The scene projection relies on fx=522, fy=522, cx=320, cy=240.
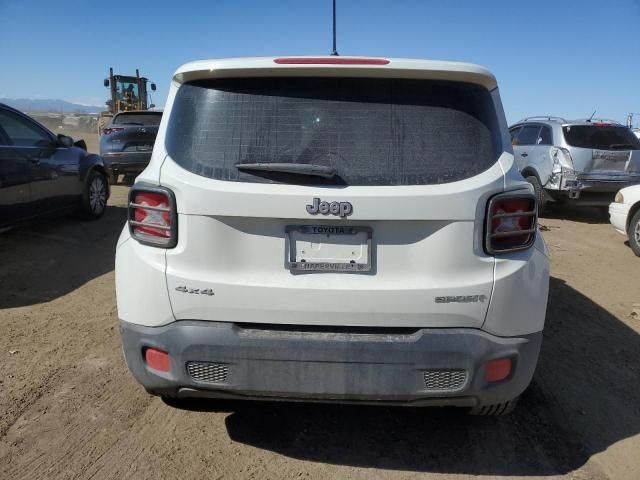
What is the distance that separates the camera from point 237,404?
3.12m

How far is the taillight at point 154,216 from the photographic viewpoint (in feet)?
7.59

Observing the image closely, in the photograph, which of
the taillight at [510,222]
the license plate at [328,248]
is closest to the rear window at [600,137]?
the taillight at [510,222]

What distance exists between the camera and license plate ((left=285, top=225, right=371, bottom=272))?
226 centimetres

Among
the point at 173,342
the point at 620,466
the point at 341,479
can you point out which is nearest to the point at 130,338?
the point at 173,342

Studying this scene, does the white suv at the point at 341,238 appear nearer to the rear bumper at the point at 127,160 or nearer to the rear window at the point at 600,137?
the rear window at the point at 600,137

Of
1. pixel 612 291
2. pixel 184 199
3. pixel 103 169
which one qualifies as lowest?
pixel 612 291

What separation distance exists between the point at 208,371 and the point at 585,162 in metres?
9.11

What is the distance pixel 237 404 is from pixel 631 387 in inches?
102

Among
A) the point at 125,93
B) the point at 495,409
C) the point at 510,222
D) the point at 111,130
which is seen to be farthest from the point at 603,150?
the point at 125,93

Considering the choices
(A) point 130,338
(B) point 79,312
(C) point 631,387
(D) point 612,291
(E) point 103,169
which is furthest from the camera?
(E) point 103,169

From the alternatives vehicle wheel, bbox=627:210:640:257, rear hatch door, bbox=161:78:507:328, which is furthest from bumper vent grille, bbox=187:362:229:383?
vehicle wheel, bbox=627:210:640:257

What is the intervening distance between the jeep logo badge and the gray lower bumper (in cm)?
53

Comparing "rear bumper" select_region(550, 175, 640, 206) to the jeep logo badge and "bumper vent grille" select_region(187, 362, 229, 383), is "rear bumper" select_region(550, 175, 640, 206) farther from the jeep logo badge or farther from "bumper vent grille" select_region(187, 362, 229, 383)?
"bumper vent grille" select_region(187, 362, 229, 383)

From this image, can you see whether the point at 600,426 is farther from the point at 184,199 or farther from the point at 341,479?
the point at 184,199
